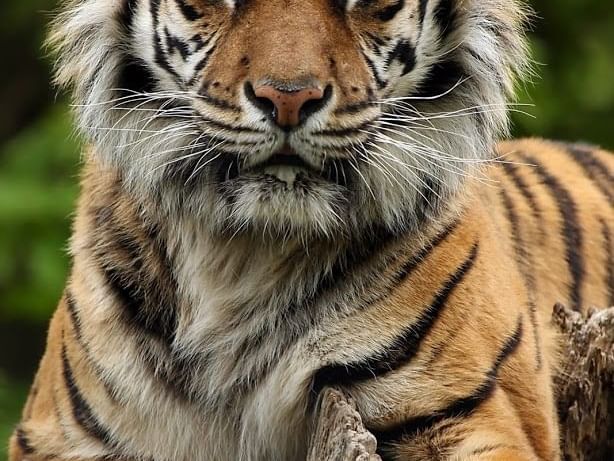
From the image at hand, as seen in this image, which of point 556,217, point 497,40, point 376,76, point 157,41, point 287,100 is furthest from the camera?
point 556,217

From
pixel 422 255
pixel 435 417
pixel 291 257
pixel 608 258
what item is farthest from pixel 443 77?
pixel 608 258

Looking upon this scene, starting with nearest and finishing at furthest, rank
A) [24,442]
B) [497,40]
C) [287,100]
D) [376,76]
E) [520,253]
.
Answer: [287,100]
[376,76]
[497,40]
[24,442]
[520,253]

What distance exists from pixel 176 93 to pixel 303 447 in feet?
2.90

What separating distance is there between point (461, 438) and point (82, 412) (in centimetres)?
94

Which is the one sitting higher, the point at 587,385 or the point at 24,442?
the point at 587,385

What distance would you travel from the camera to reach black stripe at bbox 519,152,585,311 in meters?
4.20

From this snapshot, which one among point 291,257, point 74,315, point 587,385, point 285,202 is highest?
point 285,202

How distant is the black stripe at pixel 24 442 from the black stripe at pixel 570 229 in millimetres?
1636

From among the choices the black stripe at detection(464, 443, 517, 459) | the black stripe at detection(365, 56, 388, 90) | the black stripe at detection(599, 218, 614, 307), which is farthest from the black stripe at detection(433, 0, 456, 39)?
the black stripe at detection(599, 218, 614, 307)

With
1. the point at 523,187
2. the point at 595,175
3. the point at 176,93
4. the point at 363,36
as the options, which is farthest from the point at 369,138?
the point at 595,175

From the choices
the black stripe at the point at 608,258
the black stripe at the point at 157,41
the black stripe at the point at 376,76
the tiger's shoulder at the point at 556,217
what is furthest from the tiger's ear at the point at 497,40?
the black stripe at the point at 608,258

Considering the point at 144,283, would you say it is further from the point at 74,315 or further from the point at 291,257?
the point at 291,257

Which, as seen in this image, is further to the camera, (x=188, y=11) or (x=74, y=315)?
(x=74, y=315)

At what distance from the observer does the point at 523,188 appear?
430 cm
